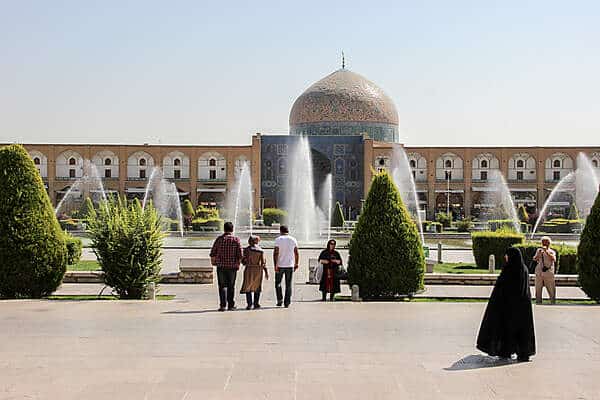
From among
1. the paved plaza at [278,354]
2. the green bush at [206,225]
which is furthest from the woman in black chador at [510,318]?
the green bush at [206,225]

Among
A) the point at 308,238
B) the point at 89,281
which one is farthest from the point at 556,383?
the point at 308,238

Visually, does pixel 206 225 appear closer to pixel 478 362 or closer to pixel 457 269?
pixel 457 269

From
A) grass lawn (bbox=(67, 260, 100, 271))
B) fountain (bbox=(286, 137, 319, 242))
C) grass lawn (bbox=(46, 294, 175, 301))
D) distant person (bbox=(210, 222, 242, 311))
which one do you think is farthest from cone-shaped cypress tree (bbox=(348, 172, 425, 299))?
fountain (bbox=(286, 137, 319, 242))

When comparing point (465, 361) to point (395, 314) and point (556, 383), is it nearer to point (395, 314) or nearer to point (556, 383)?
point (556, 383)

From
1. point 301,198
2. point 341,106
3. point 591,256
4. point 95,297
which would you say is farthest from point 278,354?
point 341,106

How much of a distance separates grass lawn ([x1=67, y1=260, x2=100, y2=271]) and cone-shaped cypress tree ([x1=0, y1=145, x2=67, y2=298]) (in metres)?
3.93

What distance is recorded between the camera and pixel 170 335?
263 inches

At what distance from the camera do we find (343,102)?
43062 mm

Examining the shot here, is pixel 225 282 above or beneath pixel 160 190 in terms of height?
beneath

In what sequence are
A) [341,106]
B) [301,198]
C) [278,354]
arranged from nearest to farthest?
[278,354] < [301,198] < [341,106]

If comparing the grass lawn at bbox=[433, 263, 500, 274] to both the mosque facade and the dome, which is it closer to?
the mosque facade

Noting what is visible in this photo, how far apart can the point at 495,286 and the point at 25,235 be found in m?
5.62

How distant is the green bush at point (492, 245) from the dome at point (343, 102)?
1118 inches

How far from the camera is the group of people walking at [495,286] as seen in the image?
5.75 m
